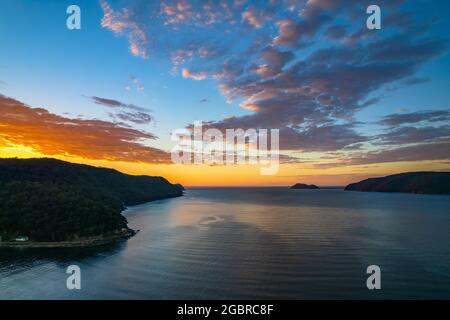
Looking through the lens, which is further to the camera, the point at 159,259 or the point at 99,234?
the point at 99,234

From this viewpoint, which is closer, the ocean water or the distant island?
the ocean water

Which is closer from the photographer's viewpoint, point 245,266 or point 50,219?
point 245,266

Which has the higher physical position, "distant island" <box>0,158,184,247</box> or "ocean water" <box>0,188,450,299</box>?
"distant island" <box>0,158,184,247</box>

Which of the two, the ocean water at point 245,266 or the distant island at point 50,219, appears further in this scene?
the distant island at point 50,219

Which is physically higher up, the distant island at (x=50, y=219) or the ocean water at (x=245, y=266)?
the distant island at (x=50, y=219)

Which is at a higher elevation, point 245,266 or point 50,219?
point 50,219
